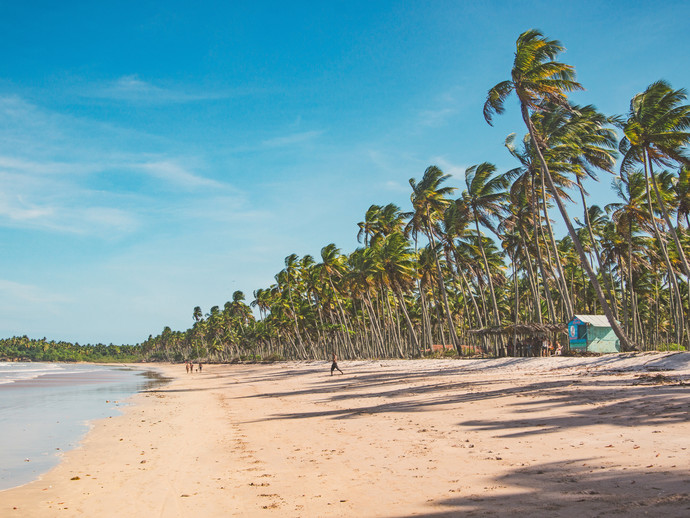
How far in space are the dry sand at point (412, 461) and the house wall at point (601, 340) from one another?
1242 cm

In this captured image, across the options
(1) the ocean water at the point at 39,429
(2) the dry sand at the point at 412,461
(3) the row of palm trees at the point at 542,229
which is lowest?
(1) the ocean water at the point at 39,429

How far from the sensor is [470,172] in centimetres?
3875

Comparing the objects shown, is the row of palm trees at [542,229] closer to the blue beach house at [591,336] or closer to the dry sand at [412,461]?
the blue beach house at [591,336]

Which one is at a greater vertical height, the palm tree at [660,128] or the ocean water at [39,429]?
the palm tree at [660,128]

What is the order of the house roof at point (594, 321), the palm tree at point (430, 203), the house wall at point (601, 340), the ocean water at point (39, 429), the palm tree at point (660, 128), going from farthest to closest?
the palm tree at point (430, 203) < the house roof at point (594, 321) < the house wall at point (601, 340) < the palm tree at point (660, 128) < the ocean water at point (39, 429)

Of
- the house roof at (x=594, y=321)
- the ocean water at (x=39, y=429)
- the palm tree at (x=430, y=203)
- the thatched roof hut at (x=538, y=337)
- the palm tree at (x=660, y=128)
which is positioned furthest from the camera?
the palm tree at (x=430, y=203)

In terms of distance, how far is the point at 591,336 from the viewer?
90.3 ft

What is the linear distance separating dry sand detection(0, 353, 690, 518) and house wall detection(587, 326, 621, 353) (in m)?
12.4

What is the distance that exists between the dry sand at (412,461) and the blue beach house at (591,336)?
12.3 metres

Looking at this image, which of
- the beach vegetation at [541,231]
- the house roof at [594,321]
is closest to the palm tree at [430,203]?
the beach vegetation at [541,231]

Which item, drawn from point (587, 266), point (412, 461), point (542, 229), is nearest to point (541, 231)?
point (542, 229)

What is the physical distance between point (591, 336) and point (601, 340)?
95 cm

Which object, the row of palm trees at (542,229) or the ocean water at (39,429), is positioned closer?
the ocean water at (39,429)

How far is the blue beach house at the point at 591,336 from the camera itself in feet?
90.0
